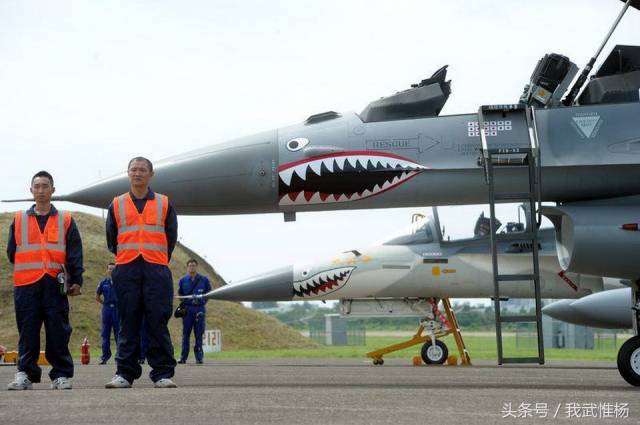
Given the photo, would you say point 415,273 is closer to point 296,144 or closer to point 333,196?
point 333,196

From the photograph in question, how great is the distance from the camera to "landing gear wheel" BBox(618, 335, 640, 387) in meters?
9.20

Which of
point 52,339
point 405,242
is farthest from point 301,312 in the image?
point 52,339

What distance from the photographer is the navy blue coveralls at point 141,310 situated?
859cm

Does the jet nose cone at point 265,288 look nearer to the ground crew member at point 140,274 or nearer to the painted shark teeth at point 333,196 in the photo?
the painted shark teeth at point 333,196

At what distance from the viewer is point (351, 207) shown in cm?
1020

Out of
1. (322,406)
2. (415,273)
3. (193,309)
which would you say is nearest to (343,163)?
(322,406)

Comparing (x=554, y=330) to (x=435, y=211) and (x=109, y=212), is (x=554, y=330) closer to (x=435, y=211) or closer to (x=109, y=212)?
(x=435, y=211)

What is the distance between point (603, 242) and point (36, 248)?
5138mm

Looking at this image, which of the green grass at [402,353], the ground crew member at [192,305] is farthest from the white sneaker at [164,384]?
the green grass at [402,353]

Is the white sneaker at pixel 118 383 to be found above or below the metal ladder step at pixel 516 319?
below

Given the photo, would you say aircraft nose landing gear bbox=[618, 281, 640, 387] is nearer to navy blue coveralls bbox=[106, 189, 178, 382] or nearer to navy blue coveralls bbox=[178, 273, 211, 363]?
navy blue coveralls bbox=[106, 189, 178, 382]

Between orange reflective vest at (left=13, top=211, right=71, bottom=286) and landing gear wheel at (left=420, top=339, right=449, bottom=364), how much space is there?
8.49 meters

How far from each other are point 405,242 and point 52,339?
8.15 meters

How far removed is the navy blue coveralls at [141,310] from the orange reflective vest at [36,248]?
558mm
